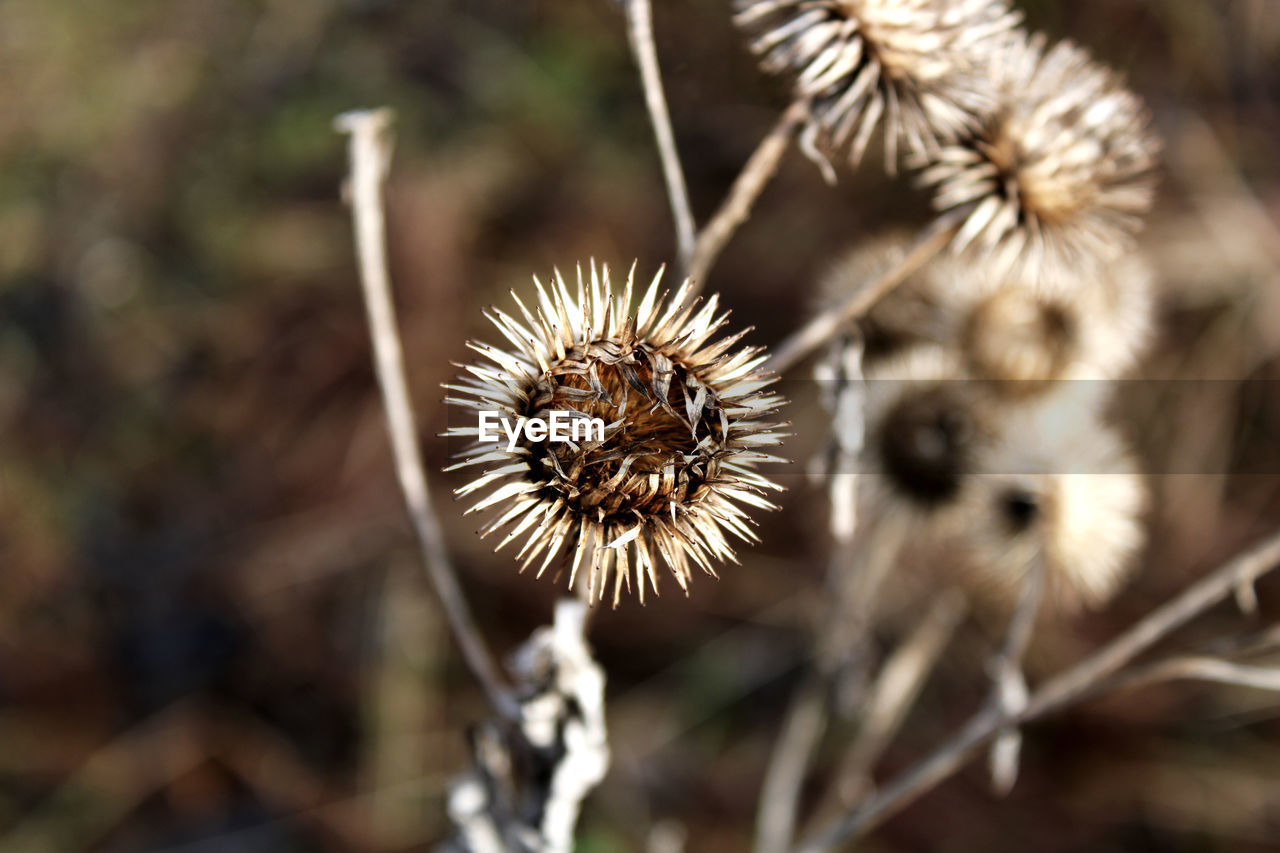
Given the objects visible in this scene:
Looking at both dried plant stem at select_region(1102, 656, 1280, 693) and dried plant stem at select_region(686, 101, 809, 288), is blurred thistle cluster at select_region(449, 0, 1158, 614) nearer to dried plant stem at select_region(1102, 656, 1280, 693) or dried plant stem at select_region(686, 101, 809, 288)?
dried plant stem at select_region(686, 101, 809, 288)

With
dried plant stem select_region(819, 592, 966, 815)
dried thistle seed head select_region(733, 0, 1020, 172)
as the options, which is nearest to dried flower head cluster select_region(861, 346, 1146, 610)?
dried plant stem select_region(819, 592, 966, 815)

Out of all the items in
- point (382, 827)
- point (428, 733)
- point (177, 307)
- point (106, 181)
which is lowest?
point (382, 827)

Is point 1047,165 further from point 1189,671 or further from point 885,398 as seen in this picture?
point 1189,671

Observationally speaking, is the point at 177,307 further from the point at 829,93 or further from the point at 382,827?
the point at 829,93

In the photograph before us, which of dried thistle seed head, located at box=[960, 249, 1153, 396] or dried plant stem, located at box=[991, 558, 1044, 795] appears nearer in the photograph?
dried plant stem, located at box=[991, 558, 1044, 795]

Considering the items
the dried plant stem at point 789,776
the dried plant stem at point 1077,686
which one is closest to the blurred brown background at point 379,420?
the dried plant stem at point 789,776

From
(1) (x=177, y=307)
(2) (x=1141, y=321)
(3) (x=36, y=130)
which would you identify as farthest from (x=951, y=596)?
(3) (x=36, y=130)
